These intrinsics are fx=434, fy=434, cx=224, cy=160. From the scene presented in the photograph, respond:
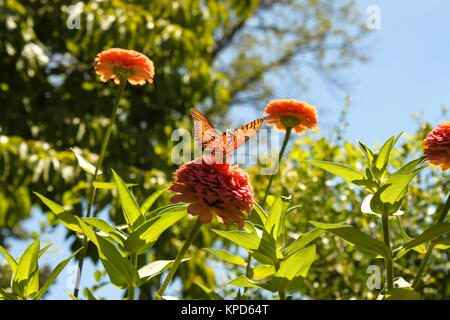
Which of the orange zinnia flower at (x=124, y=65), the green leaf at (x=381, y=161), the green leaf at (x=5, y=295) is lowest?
the green leaf at (x=5, y=295)

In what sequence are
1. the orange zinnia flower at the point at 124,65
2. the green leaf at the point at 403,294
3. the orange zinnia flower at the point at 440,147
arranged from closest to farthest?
the green leaf at the point at 403,294 < the orange zinnia flower at the point at 440,147 < the orange zinnia flower at the point at 124,65

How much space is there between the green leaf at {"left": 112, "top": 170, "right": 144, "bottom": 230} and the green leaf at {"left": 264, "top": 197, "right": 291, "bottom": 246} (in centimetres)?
15

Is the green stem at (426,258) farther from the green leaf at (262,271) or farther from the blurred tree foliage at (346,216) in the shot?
the blurred tree foliage at (346,216)

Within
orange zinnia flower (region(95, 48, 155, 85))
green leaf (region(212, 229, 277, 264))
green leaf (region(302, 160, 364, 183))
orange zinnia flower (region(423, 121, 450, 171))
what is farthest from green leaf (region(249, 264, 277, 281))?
orange zinnia flower (region(95, 48, 155, 85))

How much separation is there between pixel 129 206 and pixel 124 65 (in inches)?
11.9

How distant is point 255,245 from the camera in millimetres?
481

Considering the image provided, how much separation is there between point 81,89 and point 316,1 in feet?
13.0

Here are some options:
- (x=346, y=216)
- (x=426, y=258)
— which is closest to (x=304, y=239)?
(x=426, y=258)

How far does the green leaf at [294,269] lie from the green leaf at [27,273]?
27 centimetres

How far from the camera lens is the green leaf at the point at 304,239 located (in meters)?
0.48

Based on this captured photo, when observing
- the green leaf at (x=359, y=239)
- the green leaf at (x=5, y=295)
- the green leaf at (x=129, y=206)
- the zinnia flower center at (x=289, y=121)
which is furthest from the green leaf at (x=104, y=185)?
the zinnia flower center at (x=289, y=121)
